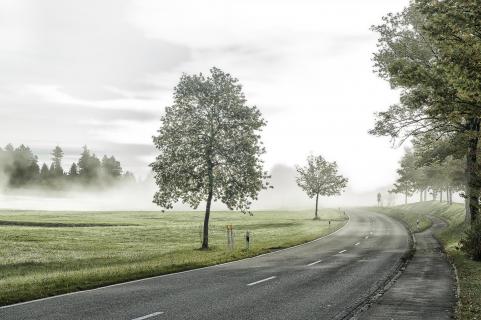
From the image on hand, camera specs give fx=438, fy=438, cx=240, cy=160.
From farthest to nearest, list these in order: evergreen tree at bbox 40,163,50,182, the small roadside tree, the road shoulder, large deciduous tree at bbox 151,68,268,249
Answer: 1. evergreen tree at bbox 40,163,50,182
2. the small roadside tree
3. large deciduous tree at bbox 151,68,268,249
4. the road shoulder

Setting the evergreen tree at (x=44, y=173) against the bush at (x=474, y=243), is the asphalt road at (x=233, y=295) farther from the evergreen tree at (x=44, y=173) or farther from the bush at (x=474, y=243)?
the evergreen tree at (x=44, y=173)

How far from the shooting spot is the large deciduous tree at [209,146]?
29.1 metres

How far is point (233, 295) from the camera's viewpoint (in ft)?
40.8

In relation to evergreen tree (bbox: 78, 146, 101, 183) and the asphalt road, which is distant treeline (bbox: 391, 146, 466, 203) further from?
evergreen tree (bbox: 78, 146, 101, 183)

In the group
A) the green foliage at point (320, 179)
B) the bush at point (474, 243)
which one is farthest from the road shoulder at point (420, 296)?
the green foliage at point (320, 179)

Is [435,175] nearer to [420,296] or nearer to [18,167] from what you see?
[420,296]

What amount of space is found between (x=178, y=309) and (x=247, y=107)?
67.2 feet

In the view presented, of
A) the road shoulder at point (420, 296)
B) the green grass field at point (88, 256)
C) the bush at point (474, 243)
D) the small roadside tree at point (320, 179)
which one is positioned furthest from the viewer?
the small roadside tree at point (320, 179)

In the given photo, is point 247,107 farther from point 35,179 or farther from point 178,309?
point 35,179

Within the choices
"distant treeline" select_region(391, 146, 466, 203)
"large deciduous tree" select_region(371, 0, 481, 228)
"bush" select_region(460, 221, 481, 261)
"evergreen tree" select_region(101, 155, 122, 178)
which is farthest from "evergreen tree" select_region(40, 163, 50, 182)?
"bush" select_region(460, 221, 481, 261)

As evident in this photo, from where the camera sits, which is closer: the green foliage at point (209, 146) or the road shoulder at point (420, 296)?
the road shoulder at point (420, 296)

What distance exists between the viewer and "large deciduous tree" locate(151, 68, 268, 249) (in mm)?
29078

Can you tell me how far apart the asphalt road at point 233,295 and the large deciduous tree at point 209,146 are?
30.2 feet

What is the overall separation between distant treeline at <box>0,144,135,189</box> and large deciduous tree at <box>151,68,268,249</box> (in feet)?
333
